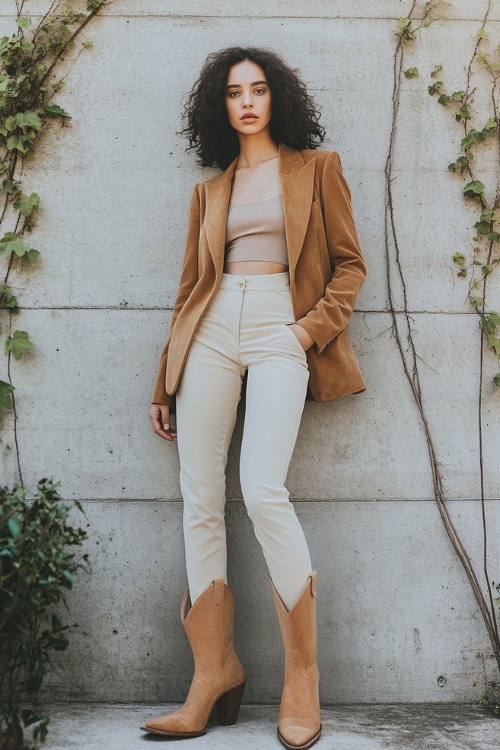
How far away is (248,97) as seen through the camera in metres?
2.89

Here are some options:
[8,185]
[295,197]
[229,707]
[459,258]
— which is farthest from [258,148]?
[229,707]

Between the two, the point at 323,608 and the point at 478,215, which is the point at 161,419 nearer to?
the point at 323,608

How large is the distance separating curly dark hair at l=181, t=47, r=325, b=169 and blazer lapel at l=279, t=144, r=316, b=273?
146mm

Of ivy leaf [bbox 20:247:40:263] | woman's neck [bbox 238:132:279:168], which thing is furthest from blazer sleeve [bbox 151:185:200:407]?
ivy leaf [bbox 20:247:40:263]

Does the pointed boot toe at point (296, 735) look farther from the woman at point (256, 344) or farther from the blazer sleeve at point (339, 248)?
the blazer sleeve at point (339, 248)

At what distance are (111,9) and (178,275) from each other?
1164mm

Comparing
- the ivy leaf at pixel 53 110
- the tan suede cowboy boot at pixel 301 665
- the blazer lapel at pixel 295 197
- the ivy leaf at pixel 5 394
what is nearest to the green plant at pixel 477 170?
the blazer lapel at pixel 295 197

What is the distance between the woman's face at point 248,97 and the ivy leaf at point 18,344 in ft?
3.87

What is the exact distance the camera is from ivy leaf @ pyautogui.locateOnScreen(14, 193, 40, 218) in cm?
315

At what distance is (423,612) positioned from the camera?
9.97 feet

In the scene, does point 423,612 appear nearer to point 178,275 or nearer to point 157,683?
point 157,683

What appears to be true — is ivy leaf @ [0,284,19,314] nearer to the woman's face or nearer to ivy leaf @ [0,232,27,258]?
ivy leaf @ [0,232,27,258]

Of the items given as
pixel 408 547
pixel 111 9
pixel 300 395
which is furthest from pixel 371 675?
pixel 111 9

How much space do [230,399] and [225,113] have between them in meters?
1.13
